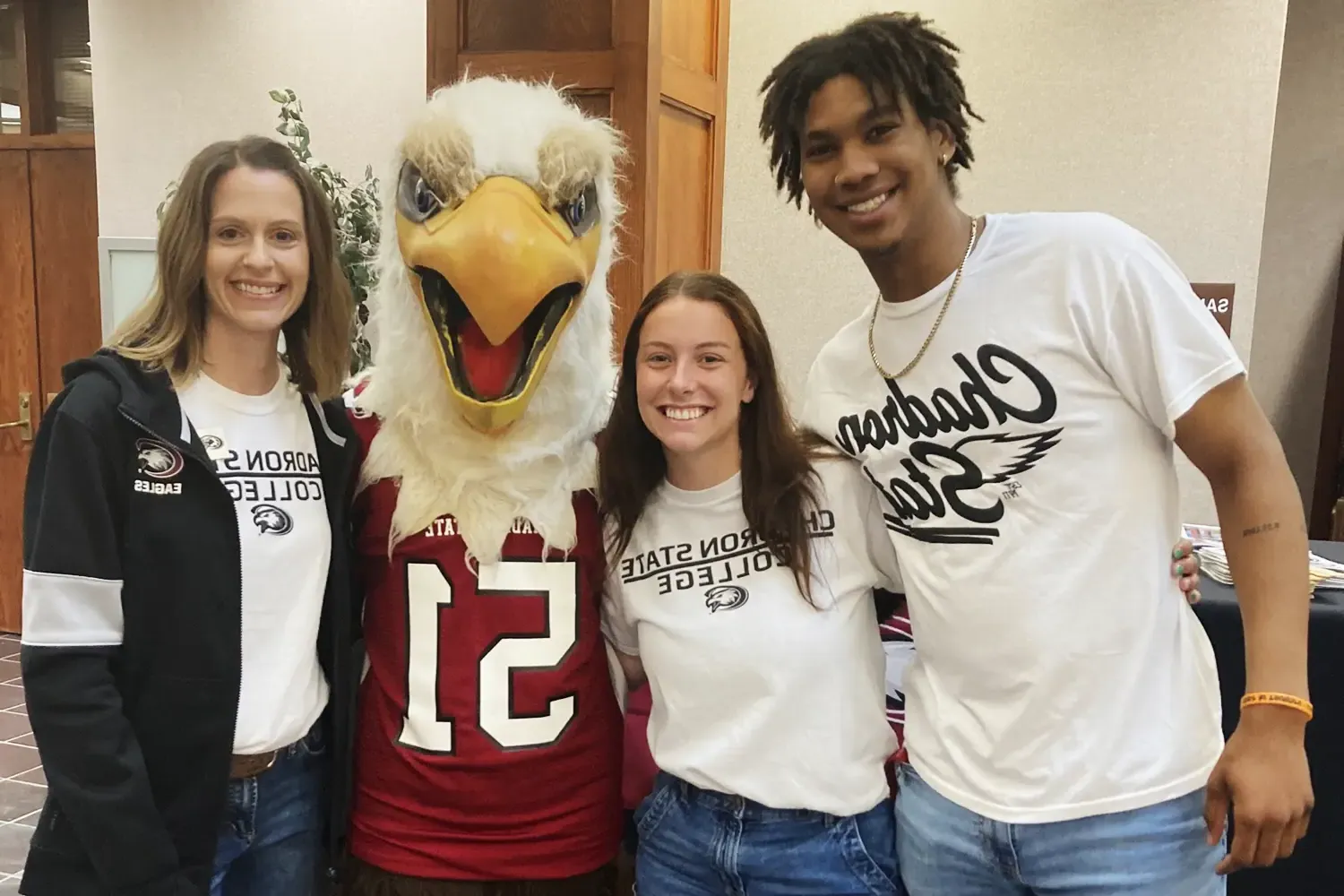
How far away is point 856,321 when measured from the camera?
1491 millimetres

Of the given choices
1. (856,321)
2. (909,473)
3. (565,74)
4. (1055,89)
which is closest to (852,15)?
(1055,89)

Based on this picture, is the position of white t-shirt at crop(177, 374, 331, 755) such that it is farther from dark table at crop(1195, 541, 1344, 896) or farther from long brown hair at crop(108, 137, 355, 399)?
dark table at crop(1195, 541, 1344, 896)

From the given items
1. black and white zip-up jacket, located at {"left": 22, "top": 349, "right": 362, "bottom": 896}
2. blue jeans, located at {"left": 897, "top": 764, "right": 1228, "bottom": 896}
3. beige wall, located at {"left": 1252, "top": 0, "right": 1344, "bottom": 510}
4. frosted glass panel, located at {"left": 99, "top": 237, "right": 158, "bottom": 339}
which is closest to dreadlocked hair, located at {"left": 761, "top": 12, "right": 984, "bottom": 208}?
blue jeans, located at {"left": 897, "top": 764, "right": 1228, "bottom": 896}

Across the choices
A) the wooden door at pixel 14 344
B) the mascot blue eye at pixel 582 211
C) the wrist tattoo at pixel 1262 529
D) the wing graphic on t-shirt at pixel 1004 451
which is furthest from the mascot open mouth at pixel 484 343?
the wooden door at pixel 14 344

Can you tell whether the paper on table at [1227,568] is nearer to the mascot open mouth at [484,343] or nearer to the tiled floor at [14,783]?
the mascot open mouth at [484,343]

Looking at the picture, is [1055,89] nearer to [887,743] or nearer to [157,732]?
[887,743]

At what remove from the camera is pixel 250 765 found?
1.38 meters

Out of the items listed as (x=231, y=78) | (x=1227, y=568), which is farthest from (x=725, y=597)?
(x=231, y=78)

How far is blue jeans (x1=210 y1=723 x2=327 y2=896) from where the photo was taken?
140cm

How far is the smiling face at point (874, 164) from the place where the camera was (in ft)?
4.27

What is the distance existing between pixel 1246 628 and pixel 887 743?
1.57 feet

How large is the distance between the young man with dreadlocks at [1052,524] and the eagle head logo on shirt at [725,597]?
0.23 metres

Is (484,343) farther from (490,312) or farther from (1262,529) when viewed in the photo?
(1262,529)

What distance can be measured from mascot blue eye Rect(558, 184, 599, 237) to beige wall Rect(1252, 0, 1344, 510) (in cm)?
418
